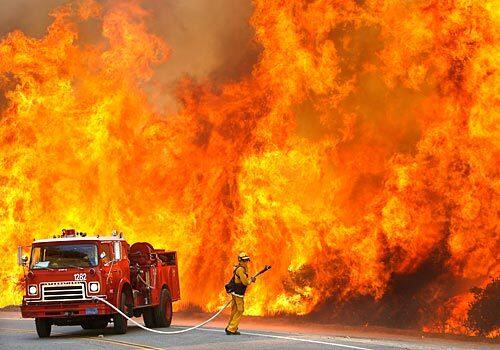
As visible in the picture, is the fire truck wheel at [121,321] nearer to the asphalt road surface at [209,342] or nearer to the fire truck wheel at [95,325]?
the asphalt road surface at [209,342]

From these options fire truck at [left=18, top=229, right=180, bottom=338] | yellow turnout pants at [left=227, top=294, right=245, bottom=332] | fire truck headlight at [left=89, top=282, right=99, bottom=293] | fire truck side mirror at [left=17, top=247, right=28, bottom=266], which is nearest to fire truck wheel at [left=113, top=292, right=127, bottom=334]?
fire truck at [left=18, top=229, right=180, bottom=338]

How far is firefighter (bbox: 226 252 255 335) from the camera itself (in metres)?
Result: 22.2

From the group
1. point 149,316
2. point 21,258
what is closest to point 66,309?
point 21,258

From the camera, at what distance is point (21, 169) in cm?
3888

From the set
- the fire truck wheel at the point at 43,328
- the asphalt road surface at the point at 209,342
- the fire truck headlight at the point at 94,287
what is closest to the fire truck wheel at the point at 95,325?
the asphalt road surface at the point at 209,342

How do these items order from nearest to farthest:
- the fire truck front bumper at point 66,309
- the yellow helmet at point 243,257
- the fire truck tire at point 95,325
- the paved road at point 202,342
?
the paved road at point 202,342 < the yellow helmet at point 243,257 < the fire truck front bumper at point 66,309 < the fire truck tire at point 95,325

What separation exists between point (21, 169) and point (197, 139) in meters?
7.65

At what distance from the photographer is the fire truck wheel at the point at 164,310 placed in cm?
2612

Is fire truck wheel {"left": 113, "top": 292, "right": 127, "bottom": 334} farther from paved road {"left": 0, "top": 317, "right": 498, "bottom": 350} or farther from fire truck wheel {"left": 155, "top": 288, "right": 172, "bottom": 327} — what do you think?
fire truck wheel {"left": 155, "top": 288, "right": 172, "bottom": 327}

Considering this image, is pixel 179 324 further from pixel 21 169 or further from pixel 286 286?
pixel 21 169

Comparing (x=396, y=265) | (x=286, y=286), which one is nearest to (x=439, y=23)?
(x=396, y=265)

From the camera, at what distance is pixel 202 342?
21.2 metres

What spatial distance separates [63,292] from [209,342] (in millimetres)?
4411

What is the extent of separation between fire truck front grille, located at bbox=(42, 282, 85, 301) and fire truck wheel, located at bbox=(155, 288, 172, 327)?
329cm
